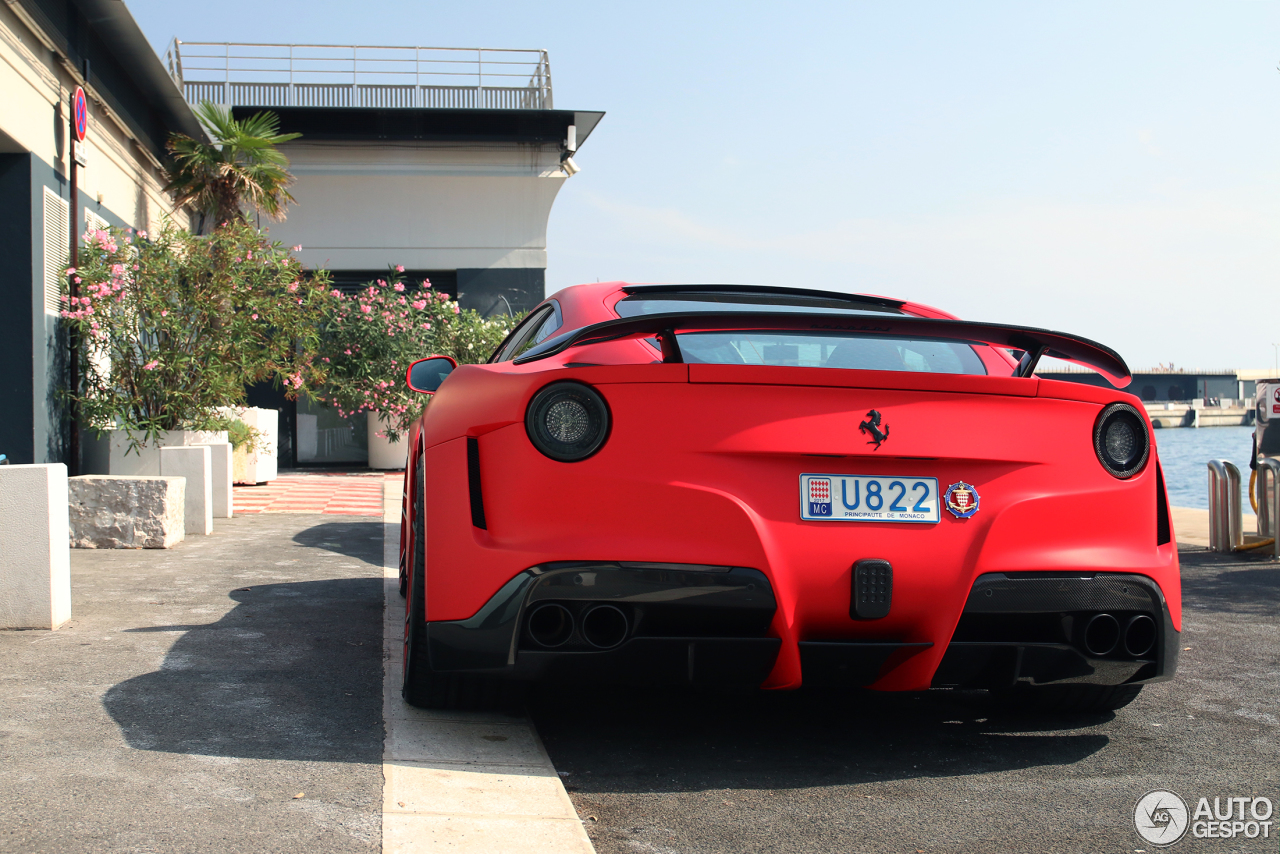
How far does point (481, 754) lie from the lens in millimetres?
2709

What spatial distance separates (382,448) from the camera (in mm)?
17297

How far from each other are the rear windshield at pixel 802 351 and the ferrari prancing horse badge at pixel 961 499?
0.39 metres

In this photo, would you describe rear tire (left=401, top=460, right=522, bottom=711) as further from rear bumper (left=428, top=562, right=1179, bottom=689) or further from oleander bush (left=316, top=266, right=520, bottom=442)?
oleander bush (left=316, top=266, right=520, bottom=442)

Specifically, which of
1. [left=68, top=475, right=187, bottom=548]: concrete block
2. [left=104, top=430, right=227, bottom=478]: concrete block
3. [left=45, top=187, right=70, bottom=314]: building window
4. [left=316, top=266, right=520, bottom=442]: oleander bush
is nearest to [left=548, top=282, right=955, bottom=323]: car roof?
[left=68, top=475, right=187, bottom=548]: concrete block

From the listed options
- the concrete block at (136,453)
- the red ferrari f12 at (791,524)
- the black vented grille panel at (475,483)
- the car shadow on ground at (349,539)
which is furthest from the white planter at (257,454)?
the red ferrari f12 at (791,524)

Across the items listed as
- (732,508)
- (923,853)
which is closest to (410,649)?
(732,508)

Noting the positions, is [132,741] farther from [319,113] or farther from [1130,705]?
[319,113]

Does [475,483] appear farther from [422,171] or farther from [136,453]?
[422,171]

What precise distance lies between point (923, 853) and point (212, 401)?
8.90 meters

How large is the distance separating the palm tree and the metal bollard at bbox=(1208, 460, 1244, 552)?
1202cm

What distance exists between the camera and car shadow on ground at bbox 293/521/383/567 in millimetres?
6867

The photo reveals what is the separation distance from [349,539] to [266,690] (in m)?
4.46

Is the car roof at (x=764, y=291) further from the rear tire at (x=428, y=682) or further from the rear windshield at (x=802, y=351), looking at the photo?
the rear tire at (x=428, y=682)

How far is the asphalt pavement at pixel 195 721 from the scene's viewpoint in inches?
84.4
